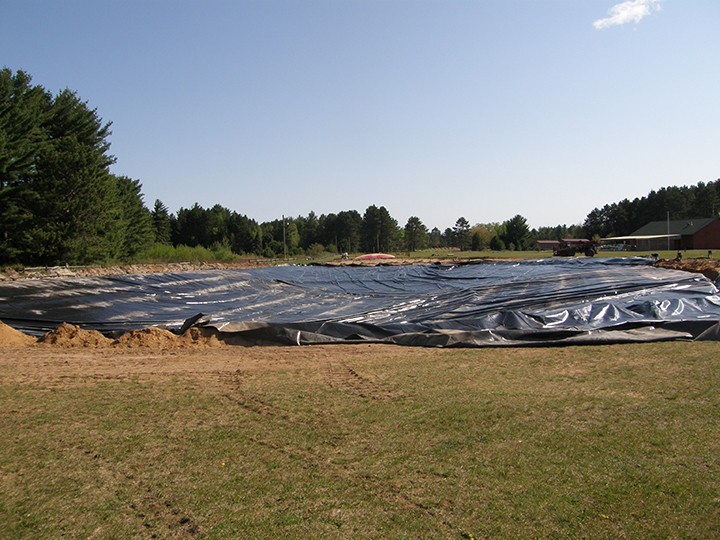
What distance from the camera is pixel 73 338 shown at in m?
9.79

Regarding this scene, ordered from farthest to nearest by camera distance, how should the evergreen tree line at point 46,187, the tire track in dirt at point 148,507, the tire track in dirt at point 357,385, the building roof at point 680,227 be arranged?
the building roof at point 680,227
the evergreen tree line at point 46,187
the tire track in dirt at point 357,385
the tire track in dirt at point 148,507

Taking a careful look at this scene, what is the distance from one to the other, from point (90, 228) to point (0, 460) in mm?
29595

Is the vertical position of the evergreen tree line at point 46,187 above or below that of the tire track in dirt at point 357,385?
above

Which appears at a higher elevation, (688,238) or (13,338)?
(688,238)

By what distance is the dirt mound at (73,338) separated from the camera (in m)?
9.62

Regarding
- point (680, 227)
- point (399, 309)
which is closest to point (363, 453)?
point (399, 309)

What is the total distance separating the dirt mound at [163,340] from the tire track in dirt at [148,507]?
567 cm

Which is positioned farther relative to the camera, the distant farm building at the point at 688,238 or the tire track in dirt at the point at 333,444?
the distant farm building at the point at 688,238

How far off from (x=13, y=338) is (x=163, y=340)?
119 inches

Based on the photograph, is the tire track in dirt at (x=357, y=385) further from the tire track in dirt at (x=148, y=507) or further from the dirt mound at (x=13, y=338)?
the dirt mound at (x=13, y=338)

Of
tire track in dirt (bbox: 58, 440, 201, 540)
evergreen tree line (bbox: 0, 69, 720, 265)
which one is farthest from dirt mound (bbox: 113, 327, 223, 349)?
evergreen tree line (bbox: 0, 69, 720, 265)

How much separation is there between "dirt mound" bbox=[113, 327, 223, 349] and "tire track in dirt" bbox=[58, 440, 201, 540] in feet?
18.6

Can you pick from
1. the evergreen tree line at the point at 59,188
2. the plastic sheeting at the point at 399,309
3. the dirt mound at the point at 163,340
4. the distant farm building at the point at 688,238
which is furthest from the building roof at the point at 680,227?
the dirt mound at the point at 163,340

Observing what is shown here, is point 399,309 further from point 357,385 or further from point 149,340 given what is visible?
point 357,385
